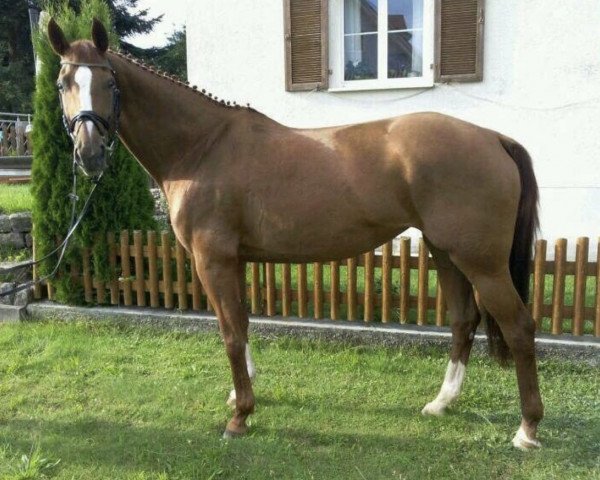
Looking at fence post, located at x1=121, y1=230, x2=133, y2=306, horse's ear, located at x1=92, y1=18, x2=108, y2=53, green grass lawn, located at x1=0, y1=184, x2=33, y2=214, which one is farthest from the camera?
green grass lawn, located at x1=0, y1=184, x2=33, y2=214

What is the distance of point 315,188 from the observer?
3.05 metres

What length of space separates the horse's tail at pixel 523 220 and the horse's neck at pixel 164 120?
1.78 m

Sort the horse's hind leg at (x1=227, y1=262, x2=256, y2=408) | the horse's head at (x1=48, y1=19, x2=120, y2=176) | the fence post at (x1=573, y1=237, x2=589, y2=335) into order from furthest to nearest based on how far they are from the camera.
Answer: the fence post at (x1=573, y1=237, x2=589, y2=335) → the horse's hind leg at (x1=227, y1=262, x2=256, y2=408) → the horse's head at (x1=48, y1=19, x2=120, y2=176)

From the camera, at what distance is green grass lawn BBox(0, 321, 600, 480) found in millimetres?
2891

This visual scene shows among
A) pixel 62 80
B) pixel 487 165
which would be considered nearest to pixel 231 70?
pixel 62 80

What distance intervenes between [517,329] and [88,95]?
2.68 m

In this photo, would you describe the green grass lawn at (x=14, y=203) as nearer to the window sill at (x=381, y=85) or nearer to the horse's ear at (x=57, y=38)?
the horse's ear at (x=57, y=38)

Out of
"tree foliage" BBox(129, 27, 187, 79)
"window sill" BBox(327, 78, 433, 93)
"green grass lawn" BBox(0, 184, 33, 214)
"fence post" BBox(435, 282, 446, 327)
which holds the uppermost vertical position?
"tree foliage" BBox(129, 27, 187, 79)

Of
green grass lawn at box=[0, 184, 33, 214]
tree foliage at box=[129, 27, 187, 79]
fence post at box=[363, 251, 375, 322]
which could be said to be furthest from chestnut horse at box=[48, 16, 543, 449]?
tree foliage at box=[129, 27, 187, 79]

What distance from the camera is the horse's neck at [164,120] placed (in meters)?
3.24

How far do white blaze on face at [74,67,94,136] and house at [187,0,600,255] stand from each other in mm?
4849

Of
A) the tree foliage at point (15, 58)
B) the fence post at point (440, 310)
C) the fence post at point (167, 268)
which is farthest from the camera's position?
the tree foliage at point (15, 58)

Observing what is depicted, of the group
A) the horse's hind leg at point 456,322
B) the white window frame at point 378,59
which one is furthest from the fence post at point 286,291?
the white window frame at point 378,59

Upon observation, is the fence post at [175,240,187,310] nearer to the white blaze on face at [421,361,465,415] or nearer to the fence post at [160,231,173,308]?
the fence post at [160,231,173,308]
